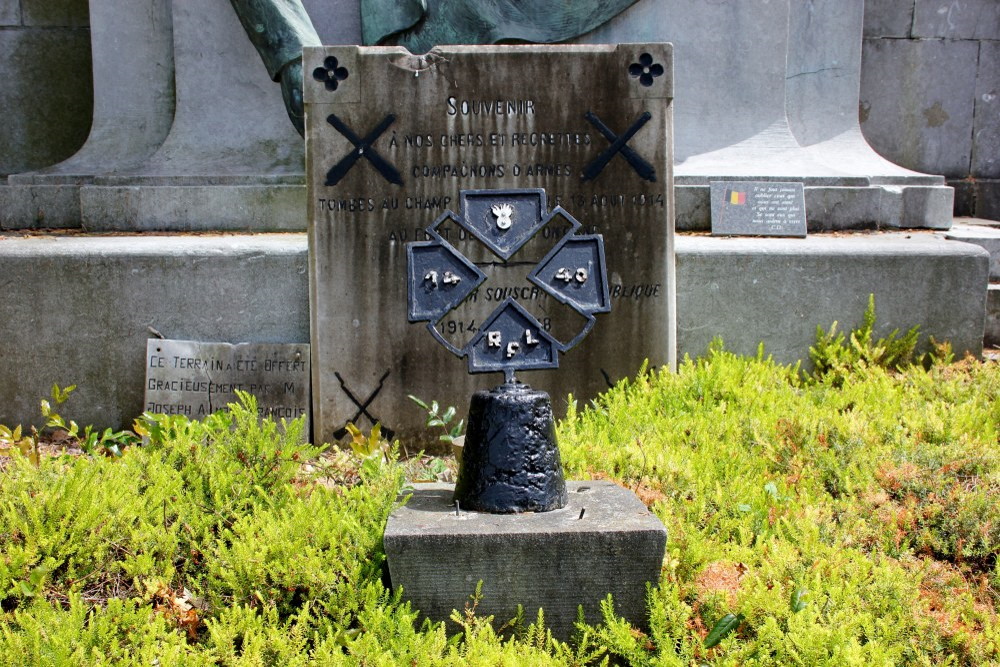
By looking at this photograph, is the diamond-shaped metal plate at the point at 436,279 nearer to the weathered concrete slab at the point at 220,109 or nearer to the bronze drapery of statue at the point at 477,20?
the weathered concrete slab at the point at 220,109

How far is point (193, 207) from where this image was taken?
15.4 ft

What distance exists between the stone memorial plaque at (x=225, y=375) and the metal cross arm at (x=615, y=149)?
5.12 ft

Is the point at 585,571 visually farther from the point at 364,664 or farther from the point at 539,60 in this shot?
the point at 539,60

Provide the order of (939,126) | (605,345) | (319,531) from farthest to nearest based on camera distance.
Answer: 1. (939,126)
2. (605,345)
3. (319,531)

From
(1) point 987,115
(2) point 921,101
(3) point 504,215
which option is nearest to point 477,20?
(3) point 504,215

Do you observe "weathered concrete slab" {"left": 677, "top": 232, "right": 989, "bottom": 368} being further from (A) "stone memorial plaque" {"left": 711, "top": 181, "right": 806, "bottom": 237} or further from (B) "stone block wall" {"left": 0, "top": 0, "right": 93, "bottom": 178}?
(B) "stone block wall" {"left": 0, "top": 0, "right": 93, "bottom": 178}

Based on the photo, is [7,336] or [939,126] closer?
[7,336]

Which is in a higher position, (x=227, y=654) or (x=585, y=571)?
(x=585, y=571)

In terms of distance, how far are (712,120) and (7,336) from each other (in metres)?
4.04

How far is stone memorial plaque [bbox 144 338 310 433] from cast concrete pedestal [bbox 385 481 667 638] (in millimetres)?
1826

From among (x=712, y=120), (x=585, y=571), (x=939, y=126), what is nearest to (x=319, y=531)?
(x=585, y=571)

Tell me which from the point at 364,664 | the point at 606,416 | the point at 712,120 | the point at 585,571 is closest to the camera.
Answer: the point at 364,664

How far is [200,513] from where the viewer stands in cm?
279

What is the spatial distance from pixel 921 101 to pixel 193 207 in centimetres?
577
